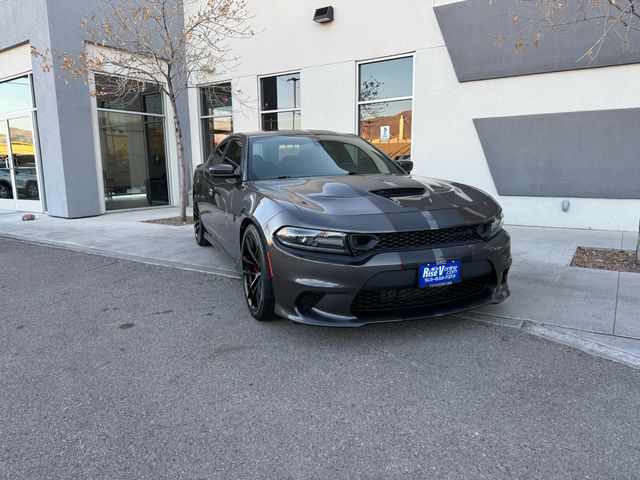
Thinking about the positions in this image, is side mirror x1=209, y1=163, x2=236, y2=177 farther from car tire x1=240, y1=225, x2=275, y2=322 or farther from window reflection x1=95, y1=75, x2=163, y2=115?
window reflection x1=95, y1=75, x2=163, y2=115

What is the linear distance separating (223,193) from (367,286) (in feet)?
7.82

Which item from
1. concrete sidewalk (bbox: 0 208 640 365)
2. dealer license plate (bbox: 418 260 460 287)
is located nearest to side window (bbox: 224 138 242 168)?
concrete sidewalk (bbox: 0 208 640 365)

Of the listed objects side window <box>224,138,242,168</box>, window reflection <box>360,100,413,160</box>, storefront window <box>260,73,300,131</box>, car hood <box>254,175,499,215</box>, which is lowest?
car hood <box>254,175,499,215</box>

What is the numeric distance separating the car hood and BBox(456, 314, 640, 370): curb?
0.98 m

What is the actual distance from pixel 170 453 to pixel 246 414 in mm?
448

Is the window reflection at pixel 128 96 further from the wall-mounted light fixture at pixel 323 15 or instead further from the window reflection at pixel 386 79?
the window reflection at pixel 386 79

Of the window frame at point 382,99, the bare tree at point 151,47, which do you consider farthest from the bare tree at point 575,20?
the bare tree at point 151,47

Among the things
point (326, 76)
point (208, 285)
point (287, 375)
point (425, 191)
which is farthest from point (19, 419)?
point (326, 76)

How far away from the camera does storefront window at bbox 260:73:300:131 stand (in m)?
10.5

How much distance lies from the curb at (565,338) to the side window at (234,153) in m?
2.66

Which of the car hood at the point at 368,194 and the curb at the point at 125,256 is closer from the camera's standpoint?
the car hood at the point at 368,194

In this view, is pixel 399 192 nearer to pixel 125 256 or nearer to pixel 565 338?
pixel 565 338

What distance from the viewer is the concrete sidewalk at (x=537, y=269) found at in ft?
11.7

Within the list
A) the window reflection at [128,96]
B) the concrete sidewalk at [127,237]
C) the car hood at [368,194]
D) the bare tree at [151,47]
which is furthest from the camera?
the window reflection at [128,96]
